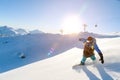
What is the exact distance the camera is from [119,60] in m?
7.19

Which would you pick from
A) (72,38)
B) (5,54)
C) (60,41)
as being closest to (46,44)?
(60,41)

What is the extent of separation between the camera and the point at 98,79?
591 centimetres

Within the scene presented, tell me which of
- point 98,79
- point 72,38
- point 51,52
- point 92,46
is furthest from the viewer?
point 72,38

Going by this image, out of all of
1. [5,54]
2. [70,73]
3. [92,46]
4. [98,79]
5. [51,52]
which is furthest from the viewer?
[5,54]

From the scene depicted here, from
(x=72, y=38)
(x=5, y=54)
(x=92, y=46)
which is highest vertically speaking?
(x=92, y=46)

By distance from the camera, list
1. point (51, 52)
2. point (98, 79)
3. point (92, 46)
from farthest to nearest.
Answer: point (51, 52), point (92, 46), point (98, 79)

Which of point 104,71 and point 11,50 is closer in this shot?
point 104,71

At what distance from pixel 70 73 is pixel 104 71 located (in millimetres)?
1330

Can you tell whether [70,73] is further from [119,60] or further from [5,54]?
[5,54]

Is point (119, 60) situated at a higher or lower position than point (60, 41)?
higher

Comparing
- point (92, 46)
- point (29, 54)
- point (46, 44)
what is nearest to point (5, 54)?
point (29, 54)

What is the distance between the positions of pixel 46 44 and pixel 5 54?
32.4ft

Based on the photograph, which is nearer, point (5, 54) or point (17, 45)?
point (5, 54)

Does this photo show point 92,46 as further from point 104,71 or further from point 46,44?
point 46,44
